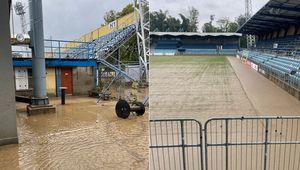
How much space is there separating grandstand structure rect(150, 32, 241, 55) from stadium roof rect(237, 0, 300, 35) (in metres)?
4.07

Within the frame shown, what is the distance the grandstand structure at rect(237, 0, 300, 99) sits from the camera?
6.60 meters

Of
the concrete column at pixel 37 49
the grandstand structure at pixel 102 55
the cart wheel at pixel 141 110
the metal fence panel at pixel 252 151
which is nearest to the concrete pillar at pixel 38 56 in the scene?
the concrete column at pixel 37 49

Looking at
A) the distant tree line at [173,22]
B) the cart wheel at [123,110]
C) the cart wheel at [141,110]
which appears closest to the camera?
the distant tree line at [173,22]

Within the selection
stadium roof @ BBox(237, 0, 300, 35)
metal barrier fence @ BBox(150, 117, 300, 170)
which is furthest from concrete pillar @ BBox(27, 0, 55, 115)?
stadium roof @ BBox(237, 0, 300, 35)

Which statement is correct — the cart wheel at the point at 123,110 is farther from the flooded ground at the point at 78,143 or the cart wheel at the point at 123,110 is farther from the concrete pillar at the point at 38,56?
the concrete pillar at the point at 38,56

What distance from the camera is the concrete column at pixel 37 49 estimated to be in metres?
7.87

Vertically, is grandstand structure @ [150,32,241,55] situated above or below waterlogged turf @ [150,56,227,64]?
above

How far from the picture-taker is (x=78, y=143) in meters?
4.69

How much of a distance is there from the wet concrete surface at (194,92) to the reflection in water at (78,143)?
72cm

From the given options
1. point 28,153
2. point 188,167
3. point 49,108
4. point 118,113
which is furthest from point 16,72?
point 188,167

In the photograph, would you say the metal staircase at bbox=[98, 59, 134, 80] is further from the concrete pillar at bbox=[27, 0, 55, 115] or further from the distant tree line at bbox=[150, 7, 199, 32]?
the distant tree line at bbox=[150, 7, 199, 32]

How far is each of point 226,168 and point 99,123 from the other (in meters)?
3.66

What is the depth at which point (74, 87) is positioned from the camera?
12711 mm

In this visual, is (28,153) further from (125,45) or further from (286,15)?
(286,15)
